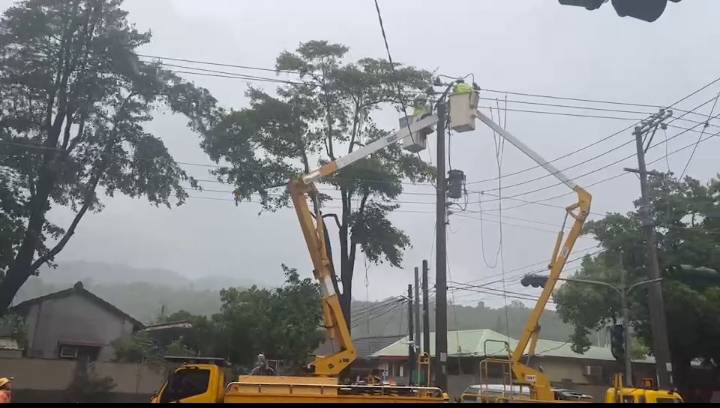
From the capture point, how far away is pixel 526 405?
13.9 metres

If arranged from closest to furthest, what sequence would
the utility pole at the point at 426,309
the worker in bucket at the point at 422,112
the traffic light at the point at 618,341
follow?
the traffic light at the point at 618,341
the worker in bucket at the point at 422,112
the utility pole at the point at 426,309

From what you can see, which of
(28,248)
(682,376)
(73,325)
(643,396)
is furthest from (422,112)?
(682,376)

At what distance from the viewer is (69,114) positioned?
23438 mm

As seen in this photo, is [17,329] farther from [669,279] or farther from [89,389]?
[669,279]

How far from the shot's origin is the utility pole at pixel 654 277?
23.1 m

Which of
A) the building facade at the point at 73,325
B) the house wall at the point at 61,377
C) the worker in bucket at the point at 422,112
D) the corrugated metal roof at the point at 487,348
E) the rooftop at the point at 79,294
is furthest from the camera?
the corrugated metal roof at the point at 487,348

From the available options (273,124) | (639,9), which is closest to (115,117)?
(273,124)

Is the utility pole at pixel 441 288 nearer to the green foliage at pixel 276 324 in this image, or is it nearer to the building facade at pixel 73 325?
the green foliage at pixel 276 324

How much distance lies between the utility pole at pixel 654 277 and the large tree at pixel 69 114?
16953 mm

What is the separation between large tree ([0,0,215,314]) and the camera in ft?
73.8

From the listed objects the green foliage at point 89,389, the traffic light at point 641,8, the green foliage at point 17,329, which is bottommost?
the green foliage at point 89,389

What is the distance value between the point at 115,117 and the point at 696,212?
2759 cm

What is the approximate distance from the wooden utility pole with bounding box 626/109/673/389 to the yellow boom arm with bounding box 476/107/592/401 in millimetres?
6728

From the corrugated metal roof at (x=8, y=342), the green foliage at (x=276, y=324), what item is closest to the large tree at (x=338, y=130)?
the green foliage at (x=276, y=324)
